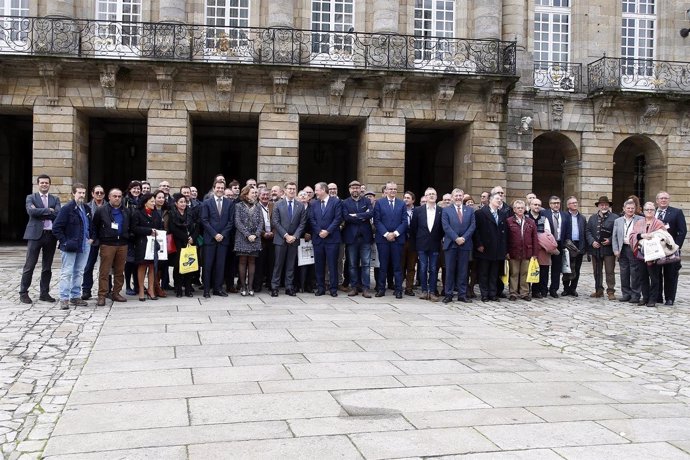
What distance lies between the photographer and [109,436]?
4621 millimetres

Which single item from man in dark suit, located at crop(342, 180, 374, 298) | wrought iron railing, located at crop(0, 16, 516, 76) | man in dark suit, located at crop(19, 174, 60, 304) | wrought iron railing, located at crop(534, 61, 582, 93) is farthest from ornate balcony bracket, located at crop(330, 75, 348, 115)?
man in dark suit, located at crop(19, 174, 60, 304)

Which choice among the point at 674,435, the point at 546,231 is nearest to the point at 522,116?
the point at 546,231

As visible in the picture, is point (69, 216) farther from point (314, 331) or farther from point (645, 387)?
point (645, 387)

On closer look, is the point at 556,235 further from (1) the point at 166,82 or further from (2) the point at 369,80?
(1) the point at 166,82

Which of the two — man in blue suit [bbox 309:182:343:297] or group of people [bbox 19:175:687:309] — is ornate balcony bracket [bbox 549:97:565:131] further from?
man in blue suit [bbox 309:182:343:297]

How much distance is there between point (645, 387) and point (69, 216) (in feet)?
27.0

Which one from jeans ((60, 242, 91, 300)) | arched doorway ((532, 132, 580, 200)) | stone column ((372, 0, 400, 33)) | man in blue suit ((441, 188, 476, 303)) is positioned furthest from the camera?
arched doorway ((532, 132, 580, 200))

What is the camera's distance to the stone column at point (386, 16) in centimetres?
2117

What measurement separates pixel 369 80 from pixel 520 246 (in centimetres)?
980

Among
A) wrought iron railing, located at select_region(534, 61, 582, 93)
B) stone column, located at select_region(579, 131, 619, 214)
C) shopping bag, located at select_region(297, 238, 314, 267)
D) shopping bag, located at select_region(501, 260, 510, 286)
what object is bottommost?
shopping bag, located at select_region(501, 260, 510, 286)

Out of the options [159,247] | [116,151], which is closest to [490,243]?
[159,247]

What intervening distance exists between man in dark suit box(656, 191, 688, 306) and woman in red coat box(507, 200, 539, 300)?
237 cm

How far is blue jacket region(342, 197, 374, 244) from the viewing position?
1246cm

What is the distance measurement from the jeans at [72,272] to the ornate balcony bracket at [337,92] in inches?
440
